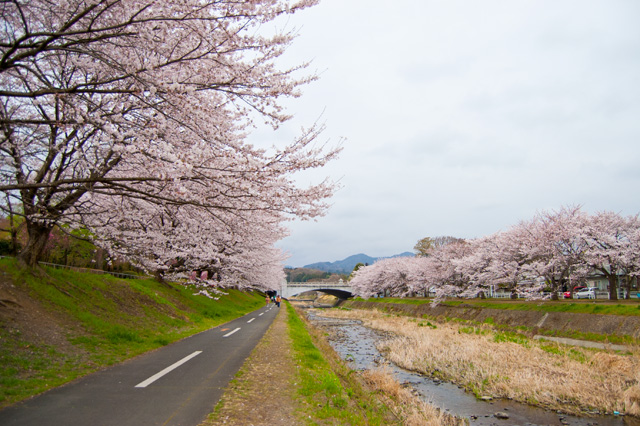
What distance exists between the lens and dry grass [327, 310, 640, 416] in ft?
31.7

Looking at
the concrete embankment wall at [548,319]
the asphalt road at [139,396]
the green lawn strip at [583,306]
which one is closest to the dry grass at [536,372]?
the concrete embankment wall at [548,319]

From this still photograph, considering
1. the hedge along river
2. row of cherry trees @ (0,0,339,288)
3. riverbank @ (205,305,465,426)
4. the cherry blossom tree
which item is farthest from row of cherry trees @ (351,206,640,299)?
row of cherry trees @ (0,0,339,288)

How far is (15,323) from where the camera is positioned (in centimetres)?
804

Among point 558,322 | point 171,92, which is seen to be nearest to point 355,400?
point 171,92

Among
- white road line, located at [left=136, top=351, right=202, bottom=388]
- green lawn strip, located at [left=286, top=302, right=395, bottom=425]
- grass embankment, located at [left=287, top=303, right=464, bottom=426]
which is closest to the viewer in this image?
green lawn strip, located at [left=286, top=302, right=395, bottom=425]

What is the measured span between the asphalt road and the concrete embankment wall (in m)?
19.7

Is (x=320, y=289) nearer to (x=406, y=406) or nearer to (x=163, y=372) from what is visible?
(x=406, y=406)

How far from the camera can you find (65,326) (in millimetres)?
9219

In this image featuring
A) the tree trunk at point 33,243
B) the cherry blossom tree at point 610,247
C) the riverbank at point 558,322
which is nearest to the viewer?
the tree trunk at point 33,243

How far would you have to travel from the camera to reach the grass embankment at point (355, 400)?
18.6 ft

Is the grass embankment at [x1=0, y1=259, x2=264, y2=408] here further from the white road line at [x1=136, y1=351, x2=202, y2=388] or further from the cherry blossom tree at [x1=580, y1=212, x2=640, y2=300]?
the cherry blossom tree at [x1=580, y1=212, x2=640, y2=300]

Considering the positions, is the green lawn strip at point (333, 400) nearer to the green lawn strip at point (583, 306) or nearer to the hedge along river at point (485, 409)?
the hedge along river at point (485, 409)

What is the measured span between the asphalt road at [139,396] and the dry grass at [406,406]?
387 cm

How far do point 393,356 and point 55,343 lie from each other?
12.8m
